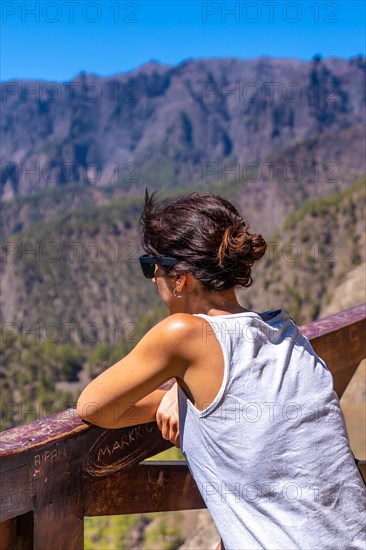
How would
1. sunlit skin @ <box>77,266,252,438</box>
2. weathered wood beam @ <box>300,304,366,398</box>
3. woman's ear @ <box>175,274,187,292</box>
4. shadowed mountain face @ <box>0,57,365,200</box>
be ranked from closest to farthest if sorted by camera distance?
sunlit skin @ <box>77,266,252,438</box> < woman's ear @ <box>175,274,187,292</box> < weathered wood beam @ <box>300,304,366,398</box> < shadowed mountain face @ <box>0,57,365,200</box>

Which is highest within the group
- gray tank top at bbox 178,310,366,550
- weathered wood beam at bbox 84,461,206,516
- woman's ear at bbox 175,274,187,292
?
woman's ear at bbox 175,274,187,292

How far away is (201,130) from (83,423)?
591ft

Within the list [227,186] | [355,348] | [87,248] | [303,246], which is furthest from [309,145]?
[355,348]

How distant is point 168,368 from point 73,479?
12.6 inches

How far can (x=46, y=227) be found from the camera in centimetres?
8438

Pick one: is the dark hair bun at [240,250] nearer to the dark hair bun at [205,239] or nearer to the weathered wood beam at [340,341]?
the dark hair bun at [205,239]

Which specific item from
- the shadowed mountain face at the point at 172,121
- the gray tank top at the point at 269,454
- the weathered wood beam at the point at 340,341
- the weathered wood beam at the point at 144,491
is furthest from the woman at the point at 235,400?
the shadowed mountain face at the point at 172,121

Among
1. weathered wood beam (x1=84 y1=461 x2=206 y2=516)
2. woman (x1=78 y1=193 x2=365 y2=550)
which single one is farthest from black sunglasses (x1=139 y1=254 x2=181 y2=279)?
weathered wood beam (x1=84 y1=461 x2=206 y2=516)

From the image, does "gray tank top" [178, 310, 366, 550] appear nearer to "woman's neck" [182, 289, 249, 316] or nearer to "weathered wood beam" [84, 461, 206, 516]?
"woman's neck" [182, 289, 249, 316]

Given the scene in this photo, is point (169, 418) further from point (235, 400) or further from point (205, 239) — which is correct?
point (205, 239)

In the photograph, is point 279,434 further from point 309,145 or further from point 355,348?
point 309,145

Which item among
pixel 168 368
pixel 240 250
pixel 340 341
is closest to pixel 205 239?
pixel 240 250

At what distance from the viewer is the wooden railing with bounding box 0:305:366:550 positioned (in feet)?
4.87

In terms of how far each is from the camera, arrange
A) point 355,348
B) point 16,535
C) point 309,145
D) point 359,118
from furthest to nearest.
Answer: point 359,118, point 309,145, point 355,348, point 16,535
